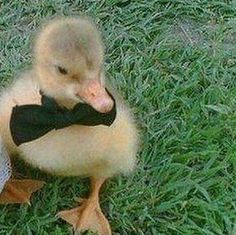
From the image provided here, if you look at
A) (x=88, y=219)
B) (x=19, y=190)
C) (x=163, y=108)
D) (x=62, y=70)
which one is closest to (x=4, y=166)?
(x=19, y=190)

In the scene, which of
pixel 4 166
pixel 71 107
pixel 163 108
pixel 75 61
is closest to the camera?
pixel 75 61

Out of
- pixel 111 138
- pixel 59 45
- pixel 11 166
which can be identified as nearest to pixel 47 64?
pixel 59 45

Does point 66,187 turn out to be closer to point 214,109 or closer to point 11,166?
point 11,166

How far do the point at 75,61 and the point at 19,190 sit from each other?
49 centimetres

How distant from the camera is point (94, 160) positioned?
1746mm

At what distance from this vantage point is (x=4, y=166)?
1785 mm

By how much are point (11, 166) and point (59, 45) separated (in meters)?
0.48

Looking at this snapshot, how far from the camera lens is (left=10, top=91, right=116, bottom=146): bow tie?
1626 mm

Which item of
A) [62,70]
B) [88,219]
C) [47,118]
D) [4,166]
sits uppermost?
[62,70]

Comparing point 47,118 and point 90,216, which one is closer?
point 47,118

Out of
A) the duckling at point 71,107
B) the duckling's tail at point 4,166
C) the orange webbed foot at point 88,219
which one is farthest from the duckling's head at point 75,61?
the orange webbed foot at point 88,219

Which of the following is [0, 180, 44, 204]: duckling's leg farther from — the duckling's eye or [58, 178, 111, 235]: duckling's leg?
the duckling's eye

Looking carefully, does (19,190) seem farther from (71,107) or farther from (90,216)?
(71,107)

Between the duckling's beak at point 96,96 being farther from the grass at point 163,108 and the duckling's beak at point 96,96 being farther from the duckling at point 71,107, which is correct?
the grass at point 163,108
